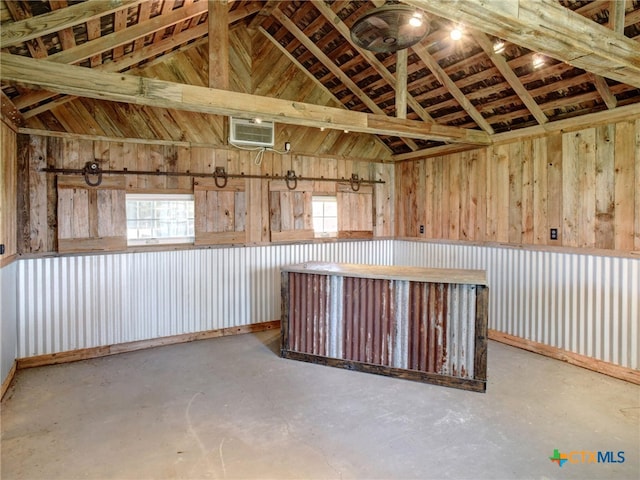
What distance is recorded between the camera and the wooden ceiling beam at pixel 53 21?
2.51 metres

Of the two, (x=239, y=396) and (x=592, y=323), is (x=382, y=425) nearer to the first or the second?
(x=239, y=396)

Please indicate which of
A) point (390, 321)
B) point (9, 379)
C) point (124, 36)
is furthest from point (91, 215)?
point (390, 321)

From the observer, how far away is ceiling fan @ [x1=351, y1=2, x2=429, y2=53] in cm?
244

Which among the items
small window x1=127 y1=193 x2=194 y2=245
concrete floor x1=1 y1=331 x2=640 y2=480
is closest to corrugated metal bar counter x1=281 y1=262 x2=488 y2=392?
concrete floor x1=1 y1=331 x2=640 y2=480

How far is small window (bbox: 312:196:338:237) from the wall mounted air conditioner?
1346 mm

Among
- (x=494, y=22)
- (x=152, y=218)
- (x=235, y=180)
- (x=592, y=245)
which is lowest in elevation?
(x=592, y=245)

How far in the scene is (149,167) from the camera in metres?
4.80

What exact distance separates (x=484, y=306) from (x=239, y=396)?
8.01 feet

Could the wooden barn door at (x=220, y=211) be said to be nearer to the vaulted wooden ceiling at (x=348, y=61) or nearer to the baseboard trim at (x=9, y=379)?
the vaulted wooden ceiling at (x=348, y=61)

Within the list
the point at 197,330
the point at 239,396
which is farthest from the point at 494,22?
the point at 197,330

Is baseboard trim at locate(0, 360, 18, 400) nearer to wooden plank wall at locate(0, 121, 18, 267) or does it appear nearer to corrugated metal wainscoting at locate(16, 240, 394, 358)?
corrugated metal wainscoting at locate(16, 240, 394, 358)

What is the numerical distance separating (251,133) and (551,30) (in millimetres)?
3701

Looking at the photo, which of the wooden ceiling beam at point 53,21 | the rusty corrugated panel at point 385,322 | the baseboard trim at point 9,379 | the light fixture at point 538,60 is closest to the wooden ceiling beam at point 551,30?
the light fixture at point 538,60

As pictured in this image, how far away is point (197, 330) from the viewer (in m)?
5.20
